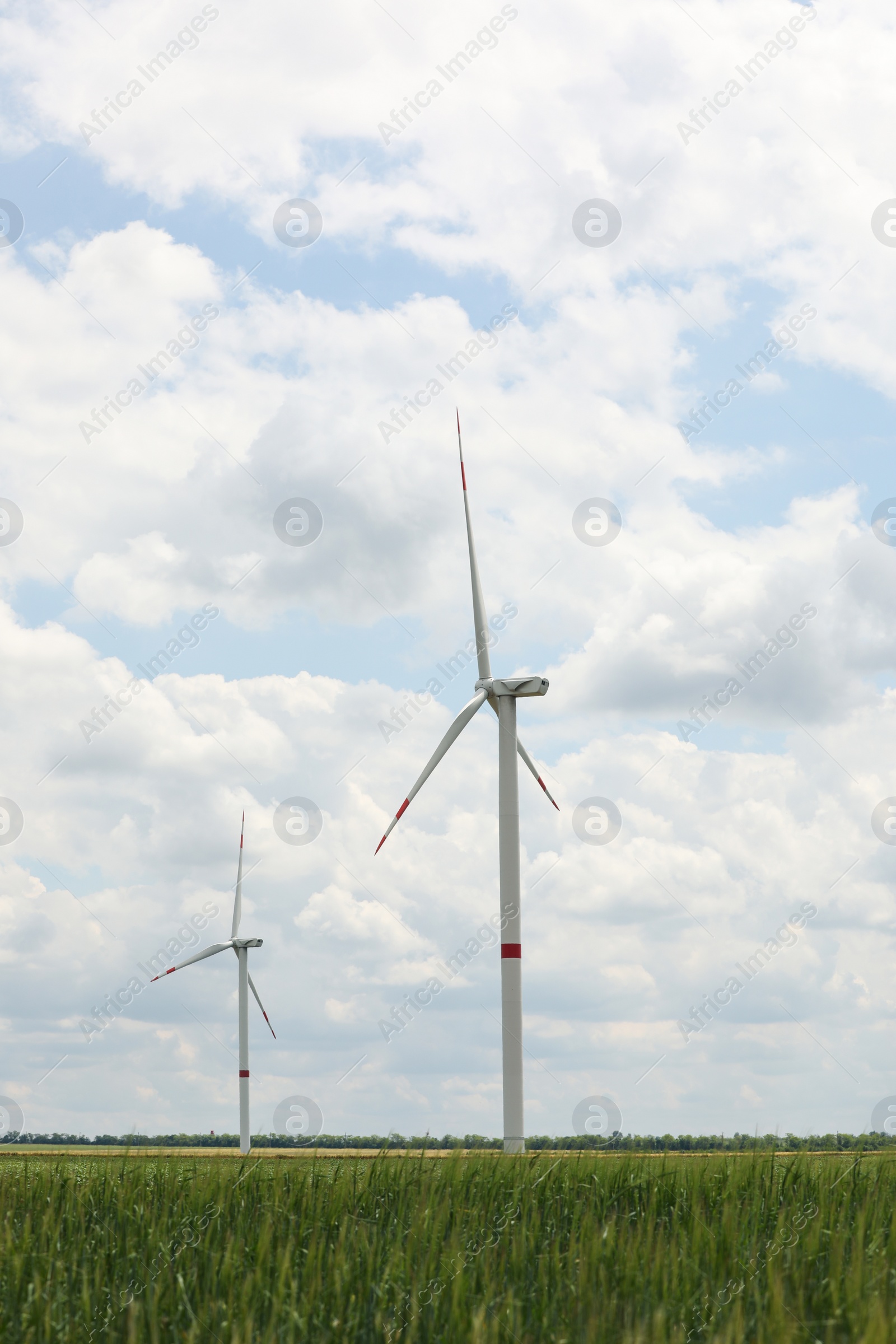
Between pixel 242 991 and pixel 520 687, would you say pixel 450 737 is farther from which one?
pixel 242 991

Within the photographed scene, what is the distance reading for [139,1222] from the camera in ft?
51.8

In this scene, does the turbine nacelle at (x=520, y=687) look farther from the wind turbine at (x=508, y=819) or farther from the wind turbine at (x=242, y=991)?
the wind turbine at (x=242, y=991)

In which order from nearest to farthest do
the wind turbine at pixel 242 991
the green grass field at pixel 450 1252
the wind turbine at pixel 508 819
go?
the green grass field at pixel 450 1252
the wind turbine at pixel 508 819
the wind turbine at pixel 242 991

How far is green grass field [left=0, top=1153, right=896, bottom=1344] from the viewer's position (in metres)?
11.9

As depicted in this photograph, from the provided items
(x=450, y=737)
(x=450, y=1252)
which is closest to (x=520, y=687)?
(x=450, y=737)

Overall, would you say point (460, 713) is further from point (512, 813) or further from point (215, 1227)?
point (215, 1227)

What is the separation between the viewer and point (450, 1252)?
45.2 ft

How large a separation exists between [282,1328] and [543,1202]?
7.37 metres

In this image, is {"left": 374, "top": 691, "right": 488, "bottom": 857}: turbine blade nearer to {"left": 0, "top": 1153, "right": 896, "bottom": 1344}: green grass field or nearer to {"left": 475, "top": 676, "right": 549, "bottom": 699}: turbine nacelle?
{"left": 475, "top": 676, "right": 549, "bottom": 699}: turbine nacelle

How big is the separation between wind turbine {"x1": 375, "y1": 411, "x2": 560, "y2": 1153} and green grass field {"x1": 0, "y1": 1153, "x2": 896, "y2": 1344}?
773 inches

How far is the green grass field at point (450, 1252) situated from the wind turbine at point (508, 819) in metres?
19.6

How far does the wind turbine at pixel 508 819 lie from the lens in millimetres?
41125

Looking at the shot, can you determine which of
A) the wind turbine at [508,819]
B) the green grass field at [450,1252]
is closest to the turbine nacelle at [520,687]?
the wind turbine at [508,819]

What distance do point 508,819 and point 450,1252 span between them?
30.0 m
